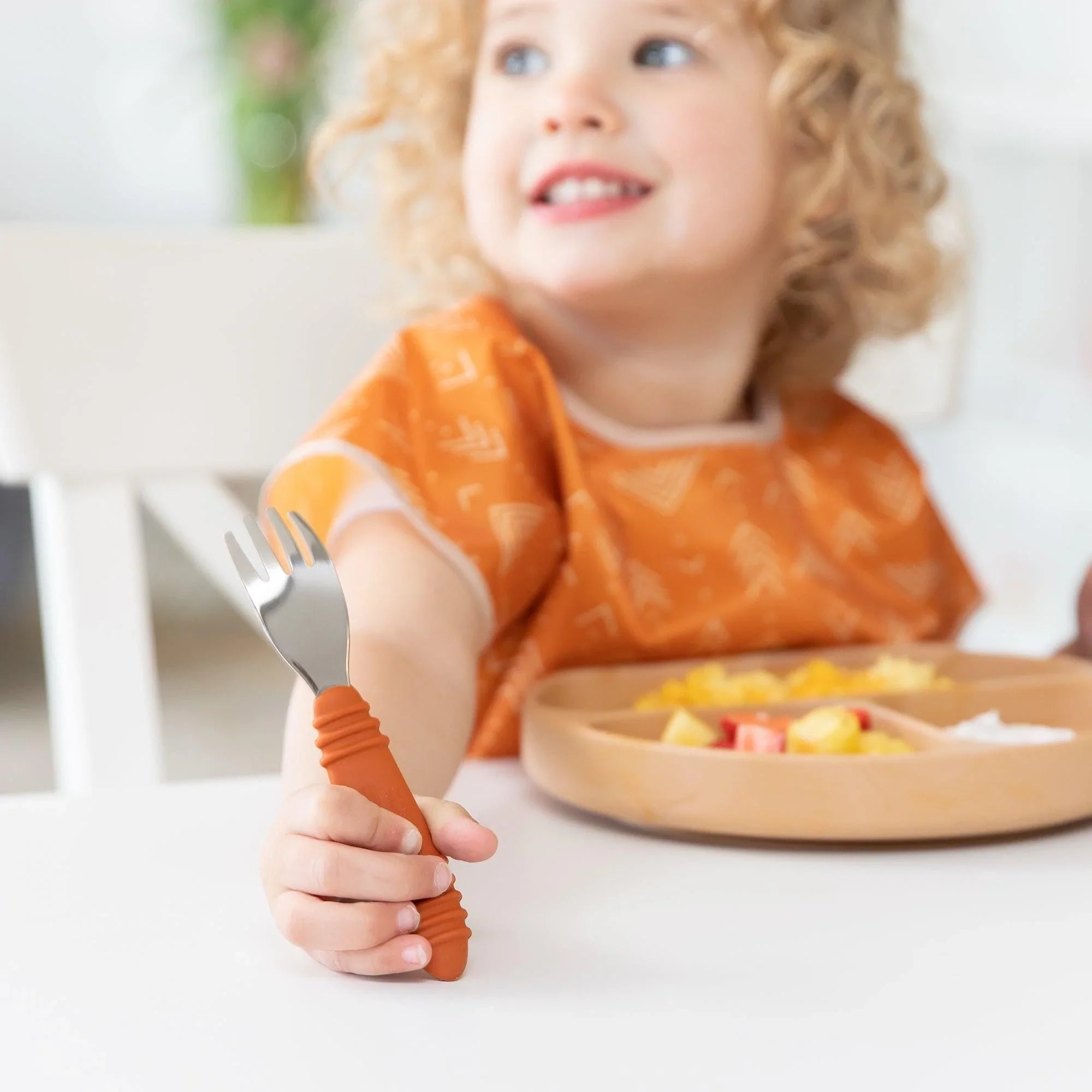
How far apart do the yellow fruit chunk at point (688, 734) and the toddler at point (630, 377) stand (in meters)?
0.11

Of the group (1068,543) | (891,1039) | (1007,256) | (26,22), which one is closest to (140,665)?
(891,1039)

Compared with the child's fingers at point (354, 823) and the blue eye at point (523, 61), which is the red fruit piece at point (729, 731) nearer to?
the child's fingers at point (354, 823)

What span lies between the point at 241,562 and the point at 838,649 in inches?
19.3

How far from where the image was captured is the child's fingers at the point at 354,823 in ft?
1.61

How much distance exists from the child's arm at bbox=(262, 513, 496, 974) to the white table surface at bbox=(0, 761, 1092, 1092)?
2cm

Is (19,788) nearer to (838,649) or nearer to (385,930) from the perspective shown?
(838,649)

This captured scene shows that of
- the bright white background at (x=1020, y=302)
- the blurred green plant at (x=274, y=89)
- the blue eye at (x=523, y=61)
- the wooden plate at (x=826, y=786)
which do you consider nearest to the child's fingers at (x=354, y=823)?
the wooden plate at (x=826, y=786)

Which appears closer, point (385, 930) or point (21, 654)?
point (385, 930)

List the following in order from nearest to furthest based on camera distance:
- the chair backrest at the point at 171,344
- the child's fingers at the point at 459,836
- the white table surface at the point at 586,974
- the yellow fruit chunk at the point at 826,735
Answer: the white table surface at the point at 586,974 < the child's fingers at the point at 459,836 < the yellow fruit chunk at the point at 826,735 < the chair backrest at the point at 171,344

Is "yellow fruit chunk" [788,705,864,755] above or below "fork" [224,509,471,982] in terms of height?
below

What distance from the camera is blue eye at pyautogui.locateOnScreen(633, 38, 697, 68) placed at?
872mm

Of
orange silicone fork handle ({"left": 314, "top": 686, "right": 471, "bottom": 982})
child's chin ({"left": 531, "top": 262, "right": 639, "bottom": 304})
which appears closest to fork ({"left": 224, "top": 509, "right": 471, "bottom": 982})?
orange silicone fork handle ({"left": 314, "top": 686, "right": 471, "bottom": 982})

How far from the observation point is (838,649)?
0.91m

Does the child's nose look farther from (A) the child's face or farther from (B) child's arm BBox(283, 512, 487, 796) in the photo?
(B) child's arm BBox(283, 512, 487, 796)
